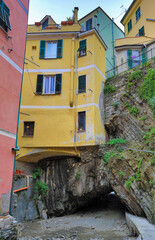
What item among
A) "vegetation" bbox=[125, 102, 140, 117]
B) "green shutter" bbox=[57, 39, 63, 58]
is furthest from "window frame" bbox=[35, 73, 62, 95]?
"vegetation" bbox=[125, 102, 140, 117]

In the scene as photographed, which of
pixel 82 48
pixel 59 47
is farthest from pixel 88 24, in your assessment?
pixel 59 47

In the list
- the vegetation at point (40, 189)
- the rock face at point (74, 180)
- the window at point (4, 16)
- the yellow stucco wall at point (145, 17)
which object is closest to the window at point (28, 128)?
the rock face at point (74, 180)

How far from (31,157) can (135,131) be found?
7865 millimetres

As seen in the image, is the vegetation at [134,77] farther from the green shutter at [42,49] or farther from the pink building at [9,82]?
the pink building at [9,82]

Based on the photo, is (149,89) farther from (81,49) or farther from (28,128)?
(28,128)

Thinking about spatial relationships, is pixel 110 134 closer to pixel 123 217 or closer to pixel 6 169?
pixel 123 217

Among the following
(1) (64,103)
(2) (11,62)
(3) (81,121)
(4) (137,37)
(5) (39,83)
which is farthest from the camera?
(4) (137,37)

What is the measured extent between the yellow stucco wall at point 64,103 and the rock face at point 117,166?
3.38 feet

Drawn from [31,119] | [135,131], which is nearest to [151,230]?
[135,131]

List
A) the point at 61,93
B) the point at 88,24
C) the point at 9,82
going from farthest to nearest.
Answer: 1. the point at 88,24
2. the point at 61,93
3. the point at 9,82

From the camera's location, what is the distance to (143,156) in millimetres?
13047

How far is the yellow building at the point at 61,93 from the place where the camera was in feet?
50.1

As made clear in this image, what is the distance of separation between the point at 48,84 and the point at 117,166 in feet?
26.9

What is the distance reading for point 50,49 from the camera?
17.6 m
